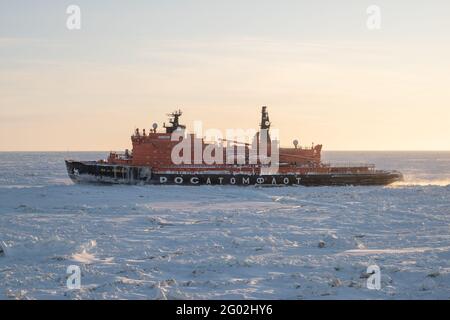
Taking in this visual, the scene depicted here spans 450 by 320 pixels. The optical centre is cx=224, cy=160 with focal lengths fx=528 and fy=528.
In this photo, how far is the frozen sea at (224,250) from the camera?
1109 cm

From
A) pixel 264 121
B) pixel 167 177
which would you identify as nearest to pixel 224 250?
pixel 167 177

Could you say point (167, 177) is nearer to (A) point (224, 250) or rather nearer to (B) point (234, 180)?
(B) point (234, 180)

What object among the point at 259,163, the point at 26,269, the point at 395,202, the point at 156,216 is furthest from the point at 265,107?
the point at 26,269

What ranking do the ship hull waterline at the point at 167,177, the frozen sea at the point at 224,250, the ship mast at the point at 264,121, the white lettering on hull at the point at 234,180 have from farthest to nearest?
the ship mast at the point at 264,121 < the white lettering on hull at the point at 234,180 < the ship hull waterline at the point at 167,177 < the frozen sea at the point at 224,250

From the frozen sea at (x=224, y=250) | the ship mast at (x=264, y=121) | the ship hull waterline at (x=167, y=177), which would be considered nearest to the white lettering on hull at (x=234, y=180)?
the ship hull waterline at (x=167, y=177)

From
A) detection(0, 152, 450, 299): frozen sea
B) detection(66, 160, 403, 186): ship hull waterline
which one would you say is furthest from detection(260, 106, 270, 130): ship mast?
detection(0, 152, 450, 299): frozen sea

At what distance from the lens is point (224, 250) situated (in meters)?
15.3

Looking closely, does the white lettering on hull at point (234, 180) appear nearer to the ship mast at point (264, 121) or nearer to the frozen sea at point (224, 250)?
the ship mast at point (264, 121)

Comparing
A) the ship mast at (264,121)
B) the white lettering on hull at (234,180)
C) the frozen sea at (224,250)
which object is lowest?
the frozen sea at (224,250)

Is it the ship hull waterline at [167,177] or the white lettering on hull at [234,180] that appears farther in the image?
the white lettering on hull at [234,180]

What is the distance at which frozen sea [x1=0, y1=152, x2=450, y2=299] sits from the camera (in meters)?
11.1

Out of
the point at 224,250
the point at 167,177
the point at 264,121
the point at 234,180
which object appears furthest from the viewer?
the point at 264,121

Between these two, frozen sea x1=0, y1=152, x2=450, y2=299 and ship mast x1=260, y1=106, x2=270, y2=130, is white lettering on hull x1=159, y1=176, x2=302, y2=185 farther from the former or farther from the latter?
frozen sea x1=0, y1=152, x2=450, y2=299

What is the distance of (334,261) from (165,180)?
99.3ft
